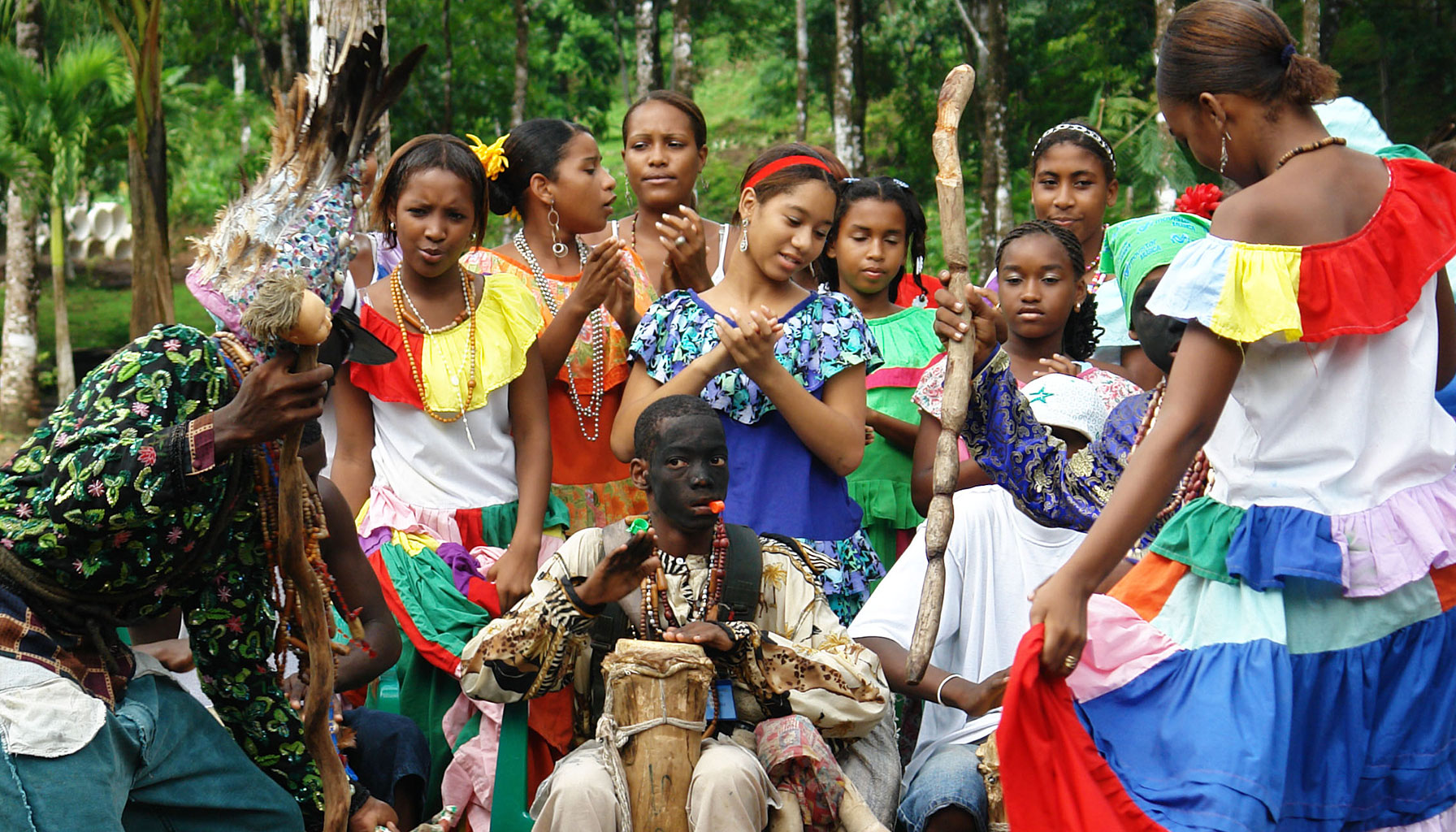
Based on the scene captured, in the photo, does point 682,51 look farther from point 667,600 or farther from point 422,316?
point 667,600

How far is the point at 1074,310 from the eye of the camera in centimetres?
499

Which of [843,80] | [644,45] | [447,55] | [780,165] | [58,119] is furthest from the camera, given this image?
[447,55]

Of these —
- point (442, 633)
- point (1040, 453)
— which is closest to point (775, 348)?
point (1040, 453)

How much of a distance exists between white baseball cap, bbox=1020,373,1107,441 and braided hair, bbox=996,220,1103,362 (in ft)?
1.21

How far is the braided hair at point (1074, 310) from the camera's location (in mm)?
4832

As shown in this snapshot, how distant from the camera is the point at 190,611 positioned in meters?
3.40

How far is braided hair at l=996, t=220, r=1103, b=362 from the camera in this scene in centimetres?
483

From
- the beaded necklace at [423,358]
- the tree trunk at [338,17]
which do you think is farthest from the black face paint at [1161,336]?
the tree trunk at [338,17]

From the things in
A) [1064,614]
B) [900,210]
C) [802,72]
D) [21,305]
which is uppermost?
[802,72]

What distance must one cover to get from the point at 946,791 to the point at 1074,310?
1960mm

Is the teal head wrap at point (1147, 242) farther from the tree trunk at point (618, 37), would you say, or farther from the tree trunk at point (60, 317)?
the tree trunk at point (618, 37)

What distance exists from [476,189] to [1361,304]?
310 centimetres

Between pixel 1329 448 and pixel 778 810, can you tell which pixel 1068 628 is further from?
pixel 778 810

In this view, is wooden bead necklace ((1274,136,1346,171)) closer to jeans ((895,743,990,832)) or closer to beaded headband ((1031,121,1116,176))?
jeans ((895,743,990,832))
